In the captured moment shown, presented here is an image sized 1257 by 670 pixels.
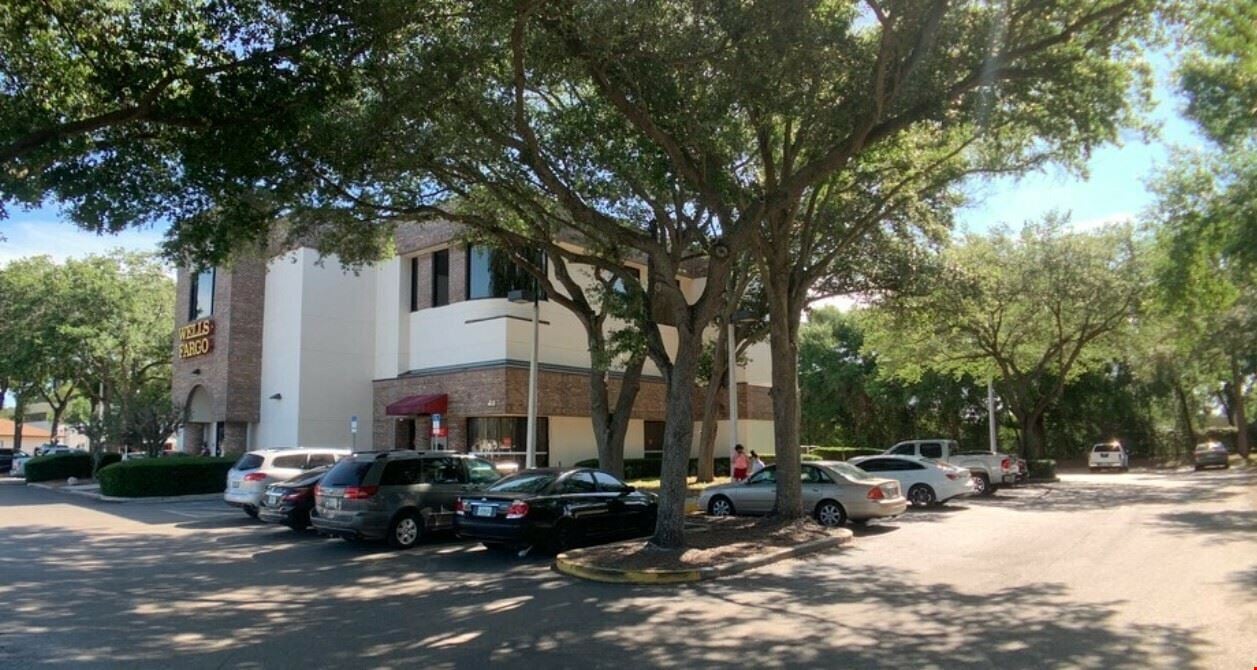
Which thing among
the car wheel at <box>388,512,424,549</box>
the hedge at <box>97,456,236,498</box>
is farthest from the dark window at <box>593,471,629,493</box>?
the hedge at <box>97,456,236,498</box>

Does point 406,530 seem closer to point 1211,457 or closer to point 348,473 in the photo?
point 348,473

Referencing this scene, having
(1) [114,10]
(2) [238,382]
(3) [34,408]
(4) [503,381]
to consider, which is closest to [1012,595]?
(1) [114,10]

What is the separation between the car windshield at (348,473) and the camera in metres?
14.2

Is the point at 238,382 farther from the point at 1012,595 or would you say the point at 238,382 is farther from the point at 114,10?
the point at 1012,595

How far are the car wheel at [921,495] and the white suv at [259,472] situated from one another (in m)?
13.9

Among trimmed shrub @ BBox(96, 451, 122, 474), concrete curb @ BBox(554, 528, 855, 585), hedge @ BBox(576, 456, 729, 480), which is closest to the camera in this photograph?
concrete curb @ BBox(554, 528, 855, 585)

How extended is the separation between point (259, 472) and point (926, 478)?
15989 millimetres

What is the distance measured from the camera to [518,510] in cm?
1284

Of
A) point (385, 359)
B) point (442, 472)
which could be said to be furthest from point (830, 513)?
point (385, 359)

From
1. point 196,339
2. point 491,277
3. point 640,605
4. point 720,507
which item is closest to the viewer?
point 640,605

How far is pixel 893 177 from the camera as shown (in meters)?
18.4

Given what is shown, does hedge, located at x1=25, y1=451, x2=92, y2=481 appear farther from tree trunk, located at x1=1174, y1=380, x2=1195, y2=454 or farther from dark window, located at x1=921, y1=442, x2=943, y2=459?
tree trunk, located at x1=1174, y1=380, x2=1195, y2=454

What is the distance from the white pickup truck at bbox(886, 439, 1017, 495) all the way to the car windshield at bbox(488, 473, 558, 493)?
16.1 m

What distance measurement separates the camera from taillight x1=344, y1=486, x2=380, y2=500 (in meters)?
14.0
